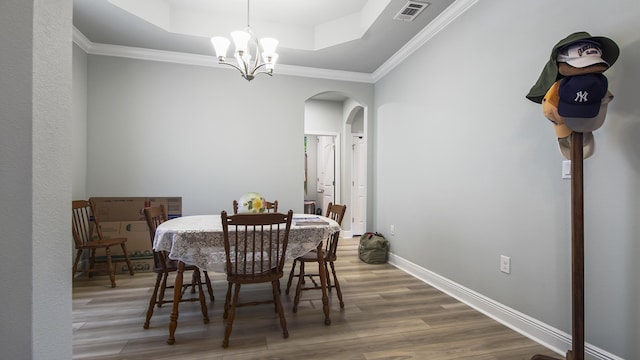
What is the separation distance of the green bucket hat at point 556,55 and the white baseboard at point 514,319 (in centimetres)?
150

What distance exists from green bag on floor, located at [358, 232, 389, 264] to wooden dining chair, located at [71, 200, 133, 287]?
2.86 metres

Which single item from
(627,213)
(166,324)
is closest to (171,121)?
(166,324)

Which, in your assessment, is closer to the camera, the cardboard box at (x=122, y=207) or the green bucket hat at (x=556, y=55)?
the green bucket hat at (x=556, y=55)

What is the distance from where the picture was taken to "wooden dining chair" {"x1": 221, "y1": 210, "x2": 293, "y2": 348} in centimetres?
191

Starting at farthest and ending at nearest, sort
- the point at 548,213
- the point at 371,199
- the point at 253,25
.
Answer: the point at 371,199 → the point at 253,25 → the point at 548,213

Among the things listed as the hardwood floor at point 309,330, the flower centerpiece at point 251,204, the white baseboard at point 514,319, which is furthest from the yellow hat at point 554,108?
the flower centerpiece at point 251,204

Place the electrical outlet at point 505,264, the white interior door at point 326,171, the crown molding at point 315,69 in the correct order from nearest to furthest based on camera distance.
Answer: the electrical outlet at point 505,264, the crown molding at point 315,69, the white interior door at point 326,171

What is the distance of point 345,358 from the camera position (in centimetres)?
183

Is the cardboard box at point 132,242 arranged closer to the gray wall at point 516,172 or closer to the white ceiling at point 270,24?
the white ceiling at point 270,24

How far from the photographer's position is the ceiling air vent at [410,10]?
2.74m

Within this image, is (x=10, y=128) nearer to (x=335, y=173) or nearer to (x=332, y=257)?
(x=332, y=257)

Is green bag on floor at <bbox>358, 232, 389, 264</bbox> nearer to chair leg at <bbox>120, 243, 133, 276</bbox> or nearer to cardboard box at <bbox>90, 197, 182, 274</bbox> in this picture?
cardboard box at <bbox>90, 197, 182, 274</bbox>

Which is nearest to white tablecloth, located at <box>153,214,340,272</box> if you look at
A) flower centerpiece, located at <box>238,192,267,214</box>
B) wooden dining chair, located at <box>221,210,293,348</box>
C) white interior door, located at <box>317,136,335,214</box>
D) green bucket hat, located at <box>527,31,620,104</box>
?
wooden dining chair, located at <box>221,210,293,348</box>

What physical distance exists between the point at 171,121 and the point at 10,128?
3389 millimetres
